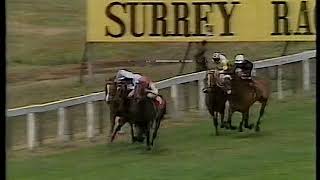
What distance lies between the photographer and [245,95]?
4.32 meters

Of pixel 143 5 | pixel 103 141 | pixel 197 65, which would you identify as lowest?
pixel 103 141

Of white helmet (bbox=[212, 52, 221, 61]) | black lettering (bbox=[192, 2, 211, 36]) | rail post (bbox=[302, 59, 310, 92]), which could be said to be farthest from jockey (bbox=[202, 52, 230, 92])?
rail post (bbox=[302, 59, 310, 92])

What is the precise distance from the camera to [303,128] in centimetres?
417

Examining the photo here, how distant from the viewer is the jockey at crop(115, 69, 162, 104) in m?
4.23

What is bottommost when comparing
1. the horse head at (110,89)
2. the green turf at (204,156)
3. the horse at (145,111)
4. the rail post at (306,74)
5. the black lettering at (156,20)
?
the green turf at (204,156)

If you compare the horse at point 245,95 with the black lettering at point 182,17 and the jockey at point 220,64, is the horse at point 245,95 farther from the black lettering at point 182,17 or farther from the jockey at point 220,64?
the black lettering at point 182,17

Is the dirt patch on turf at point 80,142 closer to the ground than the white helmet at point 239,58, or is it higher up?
closer to the ground

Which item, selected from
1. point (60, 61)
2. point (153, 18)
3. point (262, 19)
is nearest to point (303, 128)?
point (262, 19)

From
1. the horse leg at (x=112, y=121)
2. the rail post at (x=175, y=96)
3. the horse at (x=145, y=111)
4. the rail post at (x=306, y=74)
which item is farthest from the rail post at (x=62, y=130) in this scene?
the rail post at (x=306, y=74)

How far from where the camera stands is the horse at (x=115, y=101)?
4.25 meters

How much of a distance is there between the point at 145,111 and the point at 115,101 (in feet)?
0.46

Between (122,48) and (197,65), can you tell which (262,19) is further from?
(122,48)

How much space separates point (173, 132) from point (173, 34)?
424 mm

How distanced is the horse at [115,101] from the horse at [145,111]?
4cm
